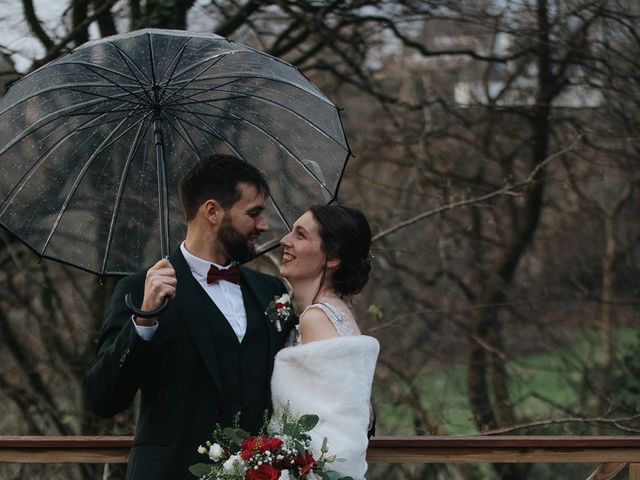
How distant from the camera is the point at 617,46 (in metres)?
7.49

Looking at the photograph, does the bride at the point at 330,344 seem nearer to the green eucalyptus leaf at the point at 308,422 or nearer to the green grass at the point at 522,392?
the green eucalyptus leaf at the point at 308,422

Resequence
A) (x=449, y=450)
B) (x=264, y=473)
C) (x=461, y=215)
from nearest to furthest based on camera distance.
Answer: (x=264, y=473) → (x=449, y=450) → (x=461, y=215)

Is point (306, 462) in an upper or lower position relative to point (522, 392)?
upper

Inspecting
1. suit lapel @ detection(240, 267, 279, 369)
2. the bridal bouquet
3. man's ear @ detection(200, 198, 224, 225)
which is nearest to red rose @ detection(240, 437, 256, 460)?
the bridal bouquet

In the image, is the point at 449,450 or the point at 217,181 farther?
the point at 449,450

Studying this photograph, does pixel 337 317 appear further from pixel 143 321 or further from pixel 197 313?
pixel 143 321

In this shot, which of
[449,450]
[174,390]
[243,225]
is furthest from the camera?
[449,450]

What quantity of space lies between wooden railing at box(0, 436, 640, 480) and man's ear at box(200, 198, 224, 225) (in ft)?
3.17

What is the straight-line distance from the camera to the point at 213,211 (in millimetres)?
3066

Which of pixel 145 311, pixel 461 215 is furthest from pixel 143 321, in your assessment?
pixel 461 215

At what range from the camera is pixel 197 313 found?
3.00 meters

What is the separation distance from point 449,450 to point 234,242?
49.5 inches

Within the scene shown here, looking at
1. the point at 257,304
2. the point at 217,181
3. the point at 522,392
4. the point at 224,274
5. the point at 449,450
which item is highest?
the point at 217,181

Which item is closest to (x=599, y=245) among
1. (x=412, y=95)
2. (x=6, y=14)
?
(x=412, y=95)
